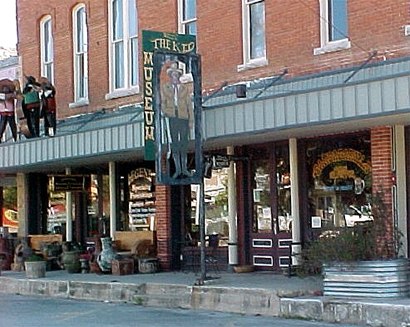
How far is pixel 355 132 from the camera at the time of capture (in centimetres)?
1714

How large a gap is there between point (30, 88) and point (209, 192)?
4977 mm

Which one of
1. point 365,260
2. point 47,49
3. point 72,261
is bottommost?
point 72,261

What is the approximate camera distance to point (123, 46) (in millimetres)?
23016

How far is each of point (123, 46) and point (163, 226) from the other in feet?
15.4

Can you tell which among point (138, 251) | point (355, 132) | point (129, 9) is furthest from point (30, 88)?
point (355, 132)

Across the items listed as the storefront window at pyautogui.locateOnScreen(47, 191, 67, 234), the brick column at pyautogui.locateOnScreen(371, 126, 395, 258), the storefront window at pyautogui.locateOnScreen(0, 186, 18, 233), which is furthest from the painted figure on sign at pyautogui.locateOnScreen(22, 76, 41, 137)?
the storefront window at pyautogui.locateOnScreen(0, 186, 18, 233)

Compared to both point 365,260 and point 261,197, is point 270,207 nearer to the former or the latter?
point 261,197

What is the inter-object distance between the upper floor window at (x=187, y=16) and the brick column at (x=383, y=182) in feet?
19.2

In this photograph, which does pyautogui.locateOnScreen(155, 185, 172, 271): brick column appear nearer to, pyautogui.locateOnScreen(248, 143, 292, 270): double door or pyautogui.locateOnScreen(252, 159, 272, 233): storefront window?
pyautogui.locateOnScreen(248, 143, 292, 270): double door

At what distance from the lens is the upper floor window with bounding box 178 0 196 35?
20.6 meters

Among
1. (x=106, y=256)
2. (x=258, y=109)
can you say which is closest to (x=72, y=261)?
(x=106, y=256)

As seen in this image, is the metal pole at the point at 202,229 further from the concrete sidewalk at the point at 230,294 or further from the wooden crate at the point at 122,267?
the wooden crate at the point at 122,267

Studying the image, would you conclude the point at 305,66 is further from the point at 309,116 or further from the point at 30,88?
the point at 30,88

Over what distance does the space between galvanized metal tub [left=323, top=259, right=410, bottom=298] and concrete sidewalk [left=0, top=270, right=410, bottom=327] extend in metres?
0.27
